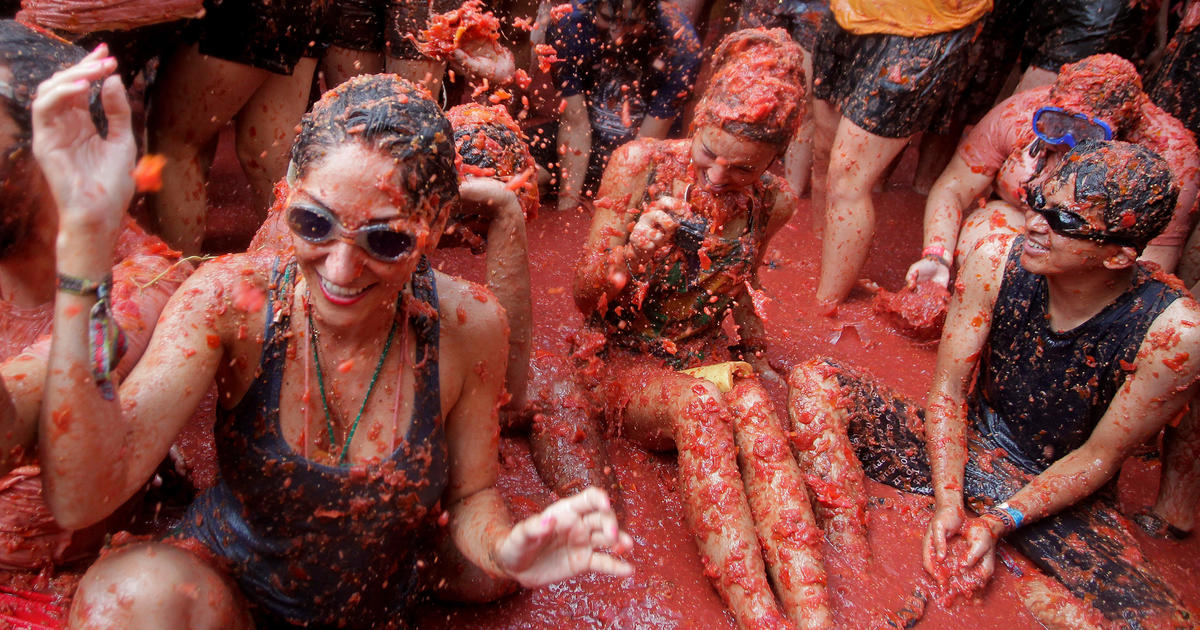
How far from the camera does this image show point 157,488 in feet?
7.98

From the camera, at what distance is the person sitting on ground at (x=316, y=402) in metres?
1.43

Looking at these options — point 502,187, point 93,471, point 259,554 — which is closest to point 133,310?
point 93,471

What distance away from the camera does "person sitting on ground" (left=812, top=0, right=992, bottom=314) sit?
13.1 ft

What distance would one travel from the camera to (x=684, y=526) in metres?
2.85

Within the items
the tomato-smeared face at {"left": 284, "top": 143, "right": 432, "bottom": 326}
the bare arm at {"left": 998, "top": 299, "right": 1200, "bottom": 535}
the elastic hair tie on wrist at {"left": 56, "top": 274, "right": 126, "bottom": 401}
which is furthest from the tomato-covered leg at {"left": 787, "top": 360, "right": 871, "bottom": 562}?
the elastic hair tie on wrist at {"left": 56, "top": 274, "right": 126, "bottom": 401}

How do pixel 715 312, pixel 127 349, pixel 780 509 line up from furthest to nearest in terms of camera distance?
1. pixel 715 312
2. pixel 780 509
3. pixel 127 349

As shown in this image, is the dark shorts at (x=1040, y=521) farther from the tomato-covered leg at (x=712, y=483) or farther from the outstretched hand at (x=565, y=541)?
the outstretched hand at (x=565, y=541)

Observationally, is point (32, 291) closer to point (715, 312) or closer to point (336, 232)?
point (336, 232)

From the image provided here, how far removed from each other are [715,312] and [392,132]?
1.88 metres

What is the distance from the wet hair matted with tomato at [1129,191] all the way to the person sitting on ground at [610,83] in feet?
8.77

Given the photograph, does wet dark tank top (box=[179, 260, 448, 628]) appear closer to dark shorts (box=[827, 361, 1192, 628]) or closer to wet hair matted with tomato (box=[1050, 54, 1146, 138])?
dark shorts (box=[827, 361, 1192, 628])

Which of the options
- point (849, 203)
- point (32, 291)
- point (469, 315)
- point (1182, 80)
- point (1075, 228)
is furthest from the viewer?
point (1182, 80)

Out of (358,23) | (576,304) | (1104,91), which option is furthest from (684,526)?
(358,23)

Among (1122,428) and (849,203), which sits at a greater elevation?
(1122,428)
